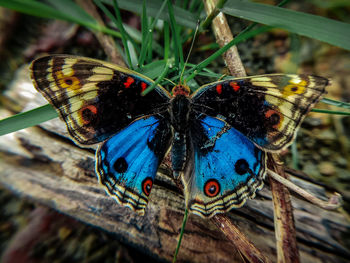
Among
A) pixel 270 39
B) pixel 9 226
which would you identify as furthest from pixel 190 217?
pixel 270 39

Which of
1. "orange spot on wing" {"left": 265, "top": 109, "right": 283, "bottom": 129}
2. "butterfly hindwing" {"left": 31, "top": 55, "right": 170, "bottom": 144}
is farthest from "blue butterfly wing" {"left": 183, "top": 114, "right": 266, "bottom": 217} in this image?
"butterfly hindwing" {"left": 31, "top": 55, "right": 170, "bottom": 144}

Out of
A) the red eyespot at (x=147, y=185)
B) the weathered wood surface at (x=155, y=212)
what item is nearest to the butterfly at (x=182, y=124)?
the red eyespot at (x=147, y=185)

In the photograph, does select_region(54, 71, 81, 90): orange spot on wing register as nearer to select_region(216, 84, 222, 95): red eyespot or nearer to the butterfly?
the butterfly

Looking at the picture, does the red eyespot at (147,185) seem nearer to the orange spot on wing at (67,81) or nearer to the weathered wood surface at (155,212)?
the weathered wood surface at (155,212)

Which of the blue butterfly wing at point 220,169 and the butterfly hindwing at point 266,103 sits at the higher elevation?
the butterfly hindwing at point 266,103

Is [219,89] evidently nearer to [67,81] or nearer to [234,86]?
[234,86]

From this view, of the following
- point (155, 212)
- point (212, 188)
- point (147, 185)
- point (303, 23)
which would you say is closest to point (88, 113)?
point (147, 185)
